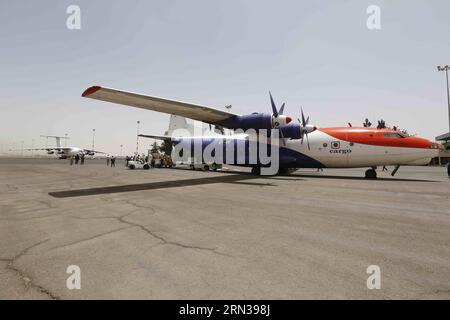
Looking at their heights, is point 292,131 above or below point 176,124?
below

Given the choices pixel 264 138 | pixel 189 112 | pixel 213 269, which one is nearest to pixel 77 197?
pixel 213 269

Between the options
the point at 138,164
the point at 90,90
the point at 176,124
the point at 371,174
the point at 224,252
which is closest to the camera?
the point at 224,252

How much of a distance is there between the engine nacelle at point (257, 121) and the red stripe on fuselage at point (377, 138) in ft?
14.6

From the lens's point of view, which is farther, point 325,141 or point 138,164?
point 138,164

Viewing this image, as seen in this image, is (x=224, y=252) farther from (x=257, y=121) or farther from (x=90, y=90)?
(x=257, y=121)

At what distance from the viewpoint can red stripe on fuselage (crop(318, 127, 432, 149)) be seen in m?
16.4

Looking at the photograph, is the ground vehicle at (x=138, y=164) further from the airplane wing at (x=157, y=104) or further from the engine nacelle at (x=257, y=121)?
the engine nacelle at (x=257, y=121)

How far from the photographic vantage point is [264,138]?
1981cm

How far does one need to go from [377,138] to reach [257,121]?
847 centimetres

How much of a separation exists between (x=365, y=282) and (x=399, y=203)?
6.54 meters

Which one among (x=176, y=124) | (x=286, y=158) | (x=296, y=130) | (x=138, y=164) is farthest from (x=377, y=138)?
(x=138, y=164)

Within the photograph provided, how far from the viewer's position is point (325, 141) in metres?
18.5

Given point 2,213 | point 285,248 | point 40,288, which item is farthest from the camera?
point 2,213
